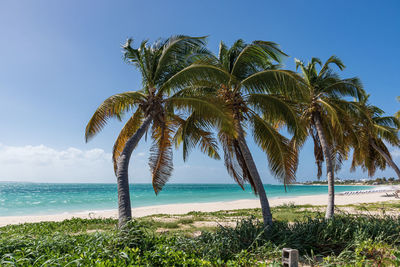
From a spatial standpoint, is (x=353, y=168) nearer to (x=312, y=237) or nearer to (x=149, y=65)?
(x=312, y=237)

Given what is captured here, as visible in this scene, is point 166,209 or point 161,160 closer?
point 161,160

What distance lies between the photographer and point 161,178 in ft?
24.6

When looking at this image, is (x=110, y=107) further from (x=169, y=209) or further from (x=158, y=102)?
(x=169, y=209)

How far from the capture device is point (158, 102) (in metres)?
6.85

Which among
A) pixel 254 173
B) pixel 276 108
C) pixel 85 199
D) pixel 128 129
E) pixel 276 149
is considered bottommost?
pixel 85 199

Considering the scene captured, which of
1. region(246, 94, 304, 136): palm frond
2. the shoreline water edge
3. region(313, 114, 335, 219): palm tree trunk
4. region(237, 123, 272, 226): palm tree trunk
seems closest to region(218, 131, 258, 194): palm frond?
region(237, 123, 272, 226): palm tree trunk

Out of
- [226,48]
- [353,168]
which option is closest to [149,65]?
[226,48]

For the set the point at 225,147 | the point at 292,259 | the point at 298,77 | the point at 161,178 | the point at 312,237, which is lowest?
the point at 312,237

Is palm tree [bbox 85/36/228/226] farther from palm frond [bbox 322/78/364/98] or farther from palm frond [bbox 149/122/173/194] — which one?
palm frond [bbox 322/78/364/98]

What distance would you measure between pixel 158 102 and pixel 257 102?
9.61 feet

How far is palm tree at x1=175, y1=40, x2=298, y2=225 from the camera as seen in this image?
269 inches

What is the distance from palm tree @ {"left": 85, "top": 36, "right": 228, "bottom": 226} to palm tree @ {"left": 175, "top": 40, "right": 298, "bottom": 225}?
2.44 ft

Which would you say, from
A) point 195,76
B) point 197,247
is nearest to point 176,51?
point 195,76

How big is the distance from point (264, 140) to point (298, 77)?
2020 millimetres
